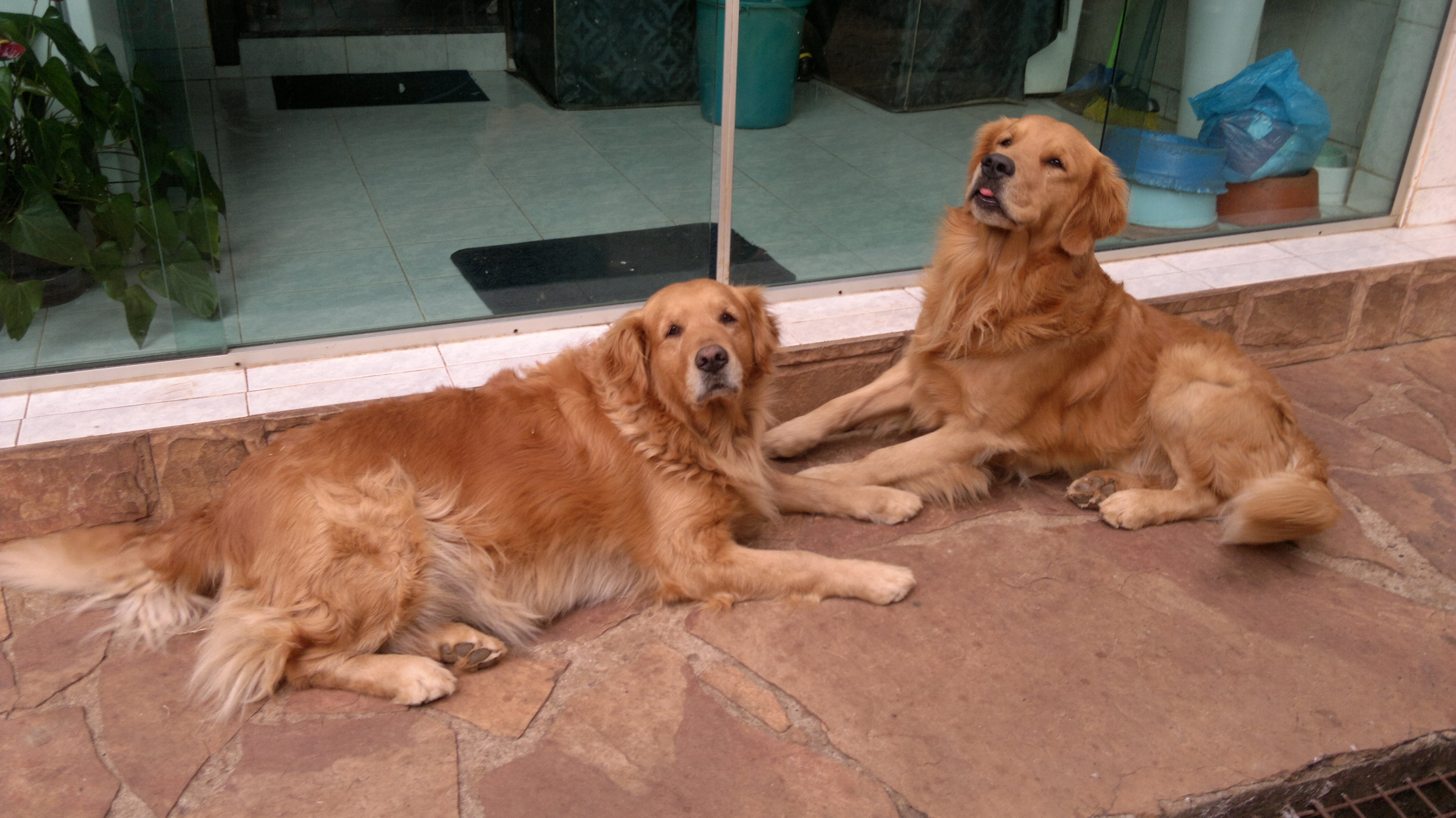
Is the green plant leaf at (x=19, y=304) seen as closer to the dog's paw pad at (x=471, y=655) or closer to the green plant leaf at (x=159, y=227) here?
the green plant leaf at (x=159, y=227)

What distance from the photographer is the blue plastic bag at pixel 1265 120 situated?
15.8ft

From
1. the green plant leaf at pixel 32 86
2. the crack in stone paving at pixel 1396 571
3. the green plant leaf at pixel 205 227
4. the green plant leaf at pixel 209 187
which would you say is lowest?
the crack in stone paving at pixel 1396 571

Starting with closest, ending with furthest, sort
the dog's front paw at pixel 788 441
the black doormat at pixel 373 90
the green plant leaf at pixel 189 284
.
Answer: the green plant leaf at pixel 189 284 < the black doormat at pixel 373 90 < the dog's front paw at pixel 788 441

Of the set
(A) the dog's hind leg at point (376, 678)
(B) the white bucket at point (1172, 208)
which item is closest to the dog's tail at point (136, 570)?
(A) the dog's hind leg at point (376, 678)

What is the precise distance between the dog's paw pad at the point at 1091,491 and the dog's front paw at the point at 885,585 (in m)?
0.83

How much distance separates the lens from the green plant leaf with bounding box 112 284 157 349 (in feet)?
10.8

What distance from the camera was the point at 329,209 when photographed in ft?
12.0

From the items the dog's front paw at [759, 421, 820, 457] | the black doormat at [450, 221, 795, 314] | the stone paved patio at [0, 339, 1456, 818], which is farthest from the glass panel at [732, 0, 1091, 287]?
the stone paved patio at [0, 339, 1456, 818]

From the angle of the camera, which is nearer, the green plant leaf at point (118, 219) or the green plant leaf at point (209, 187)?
the green plant leaf at point (118, 219)

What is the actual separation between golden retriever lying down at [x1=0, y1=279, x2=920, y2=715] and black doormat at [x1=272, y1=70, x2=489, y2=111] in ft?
3.96

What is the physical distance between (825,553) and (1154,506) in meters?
1.12

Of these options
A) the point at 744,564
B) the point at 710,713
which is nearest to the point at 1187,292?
the point at 744,564

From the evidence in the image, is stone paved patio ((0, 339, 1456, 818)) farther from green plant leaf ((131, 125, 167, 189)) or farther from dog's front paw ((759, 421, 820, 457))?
green plant leaf ((131, 125, 167, 189))

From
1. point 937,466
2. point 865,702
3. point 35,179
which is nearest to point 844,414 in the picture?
point 937,466
